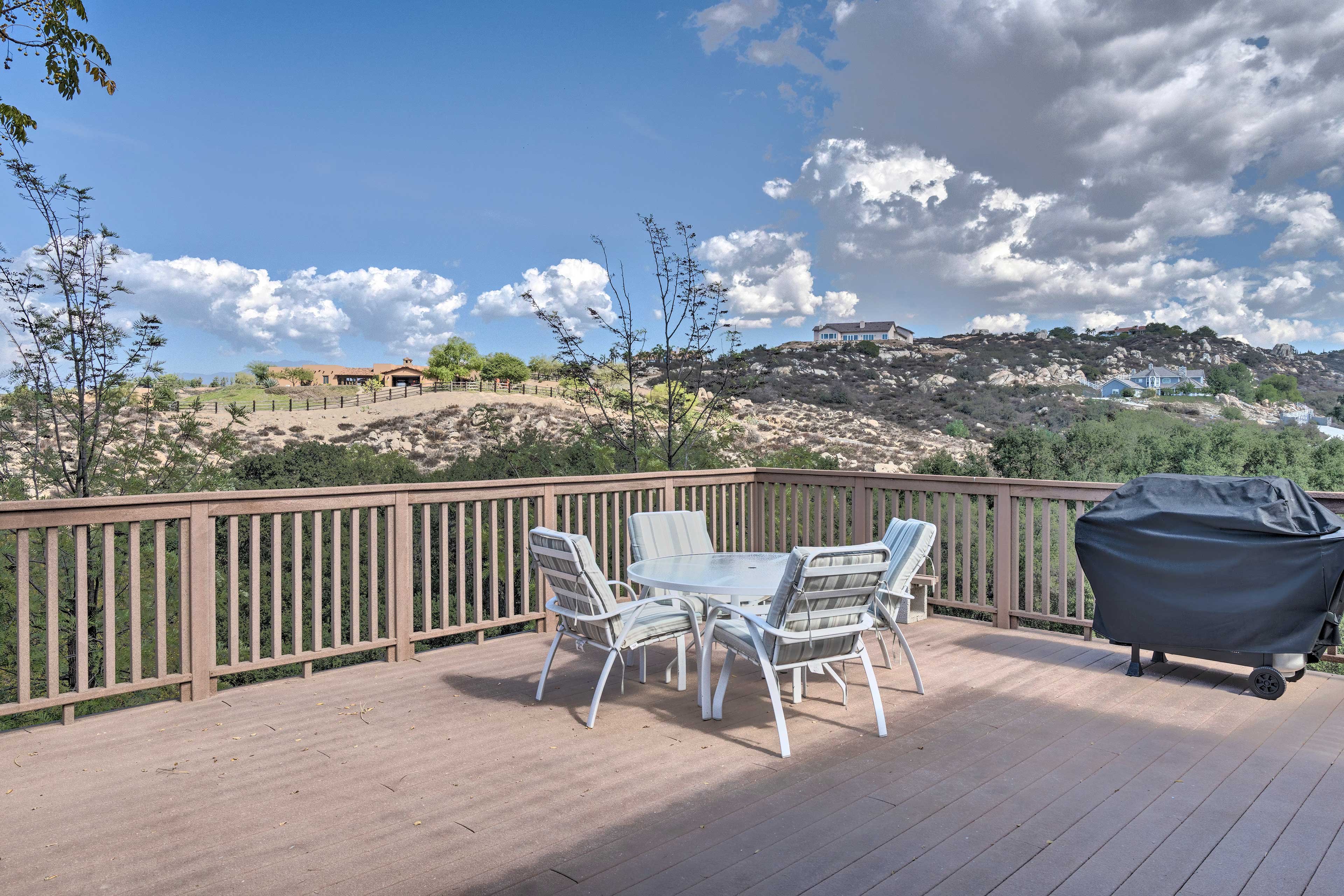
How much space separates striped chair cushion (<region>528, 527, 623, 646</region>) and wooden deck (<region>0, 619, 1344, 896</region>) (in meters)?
0.42

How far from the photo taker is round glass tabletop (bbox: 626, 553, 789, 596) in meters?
3.51

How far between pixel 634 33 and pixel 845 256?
13.0m

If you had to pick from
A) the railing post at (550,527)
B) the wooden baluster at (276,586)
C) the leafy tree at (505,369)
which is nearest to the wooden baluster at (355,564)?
the wooden baluster at (276,586)

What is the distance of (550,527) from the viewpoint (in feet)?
16.4

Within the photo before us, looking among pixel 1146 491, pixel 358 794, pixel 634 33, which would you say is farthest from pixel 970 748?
pixel 634 33

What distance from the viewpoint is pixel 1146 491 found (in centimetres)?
413

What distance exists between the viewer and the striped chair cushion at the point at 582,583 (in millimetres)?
3477

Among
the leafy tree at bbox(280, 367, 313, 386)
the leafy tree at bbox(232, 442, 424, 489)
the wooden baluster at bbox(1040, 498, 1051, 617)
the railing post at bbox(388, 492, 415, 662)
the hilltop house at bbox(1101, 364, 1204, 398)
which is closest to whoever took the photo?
the railing post at bbox(388, 492, 415, 662)

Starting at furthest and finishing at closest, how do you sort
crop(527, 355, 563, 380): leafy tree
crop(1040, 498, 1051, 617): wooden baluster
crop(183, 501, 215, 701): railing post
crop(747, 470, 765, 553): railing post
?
1. crop(527, 355, 563, 380): leafy tree
2. crop(747, 470, 765, 553): railing post
3. crop(1040, 498, 1051, 617): wooden baluster
4. crop(183, 501, 215, 701): railing post

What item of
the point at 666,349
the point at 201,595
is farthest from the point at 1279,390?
the point at 201,595

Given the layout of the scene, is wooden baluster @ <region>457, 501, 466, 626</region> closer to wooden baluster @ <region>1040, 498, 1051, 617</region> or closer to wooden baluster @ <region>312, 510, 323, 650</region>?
wooden baluster @ <region>312, 510, 323, 650</region>

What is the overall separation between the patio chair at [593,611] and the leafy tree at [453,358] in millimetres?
40265

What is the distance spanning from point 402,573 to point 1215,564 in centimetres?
438

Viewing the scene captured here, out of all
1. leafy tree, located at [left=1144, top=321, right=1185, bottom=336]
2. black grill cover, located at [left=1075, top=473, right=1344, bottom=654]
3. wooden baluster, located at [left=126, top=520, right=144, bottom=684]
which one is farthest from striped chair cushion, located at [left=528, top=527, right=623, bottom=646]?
leafy tree, located at [left=1144, top=321, right=1185, bottom=336]
